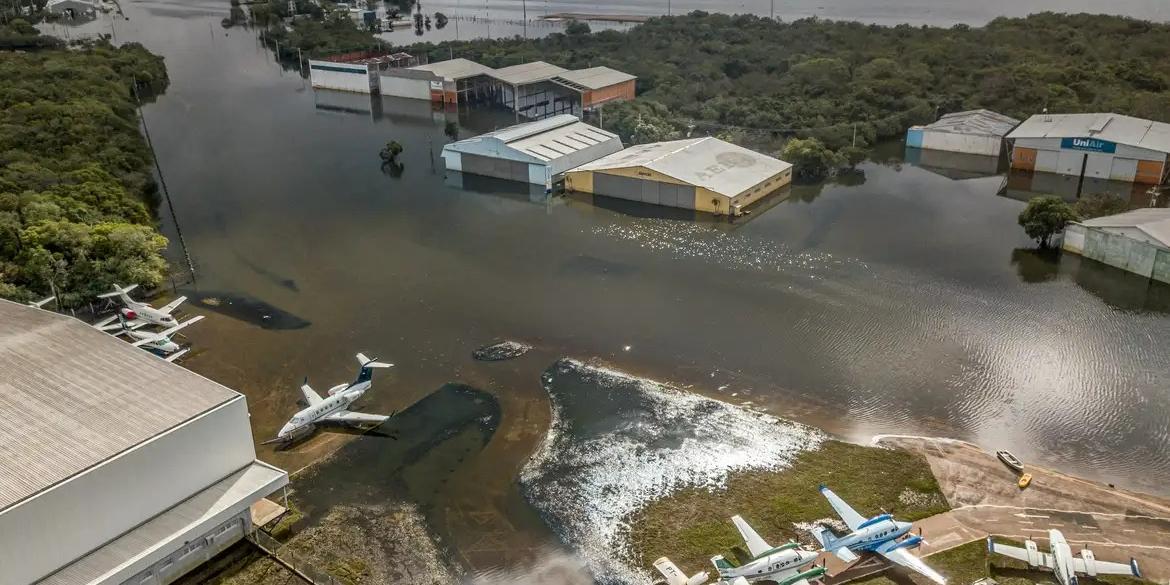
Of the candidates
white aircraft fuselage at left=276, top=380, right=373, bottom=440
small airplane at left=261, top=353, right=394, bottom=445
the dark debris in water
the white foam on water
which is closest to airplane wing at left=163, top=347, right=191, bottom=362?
small airplane at left=261, top=353, right=394, bottom=445

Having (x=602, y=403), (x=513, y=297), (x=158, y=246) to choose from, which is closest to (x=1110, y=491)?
(x=602, y=403)

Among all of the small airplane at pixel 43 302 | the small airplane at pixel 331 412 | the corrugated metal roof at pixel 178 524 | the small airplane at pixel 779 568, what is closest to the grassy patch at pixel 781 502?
the small airplane at pixel 779 568

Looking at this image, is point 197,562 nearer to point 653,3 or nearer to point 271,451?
point 271,451

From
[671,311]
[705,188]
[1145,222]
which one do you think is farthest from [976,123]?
[671,311]

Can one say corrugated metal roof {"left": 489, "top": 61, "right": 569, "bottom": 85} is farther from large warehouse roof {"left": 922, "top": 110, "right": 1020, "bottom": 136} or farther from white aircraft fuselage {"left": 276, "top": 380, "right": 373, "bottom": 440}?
white aircraft fuselage {"left": 276, "top": 380, "right": 373, "bottom": 440}

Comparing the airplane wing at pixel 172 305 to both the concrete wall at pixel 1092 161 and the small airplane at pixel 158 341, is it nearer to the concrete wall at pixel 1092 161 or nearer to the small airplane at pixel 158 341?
the small airplane at pixel 158 341

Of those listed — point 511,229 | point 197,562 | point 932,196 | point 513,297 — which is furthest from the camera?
point 932,196
